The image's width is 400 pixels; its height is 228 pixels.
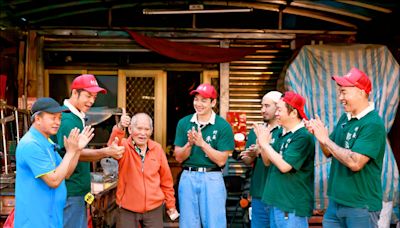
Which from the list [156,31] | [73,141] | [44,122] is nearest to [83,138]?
[73,141]

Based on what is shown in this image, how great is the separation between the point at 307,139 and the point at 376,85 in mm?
3192

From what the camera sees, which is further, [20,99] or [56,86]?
[56,86]

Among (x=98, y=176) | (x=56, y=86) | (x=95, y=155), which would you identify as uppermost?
(x=56, y=86)

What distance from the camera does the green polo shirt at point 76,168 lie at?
15.8 feet

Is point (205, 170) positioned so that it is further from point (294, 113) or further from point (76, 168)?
point (76, 168)

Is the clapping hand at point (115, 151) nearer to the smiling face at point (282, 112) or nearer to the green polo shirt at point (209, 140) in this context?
the green polo shirt at point (209, 140)

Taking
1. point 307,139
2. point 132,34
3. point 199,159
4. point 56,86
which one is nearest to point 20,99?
point 56,86

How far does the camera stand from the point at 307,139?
5.00 meters

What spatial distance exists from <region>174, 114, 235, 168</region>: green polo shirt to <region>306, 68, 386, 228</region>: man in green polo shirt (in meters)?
1.35

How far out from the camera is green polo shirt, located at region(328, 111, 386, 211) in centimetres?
450

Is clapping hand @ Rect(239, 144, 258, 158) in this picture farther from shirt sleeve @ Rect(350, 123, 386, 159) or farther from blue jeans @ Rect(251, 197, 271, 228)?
shirt sleeve @ Rect(350, 123, 386, 159)

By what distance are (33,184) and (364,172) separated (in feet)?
9.28

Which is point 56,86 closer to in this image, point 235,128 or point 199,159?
point 235,128

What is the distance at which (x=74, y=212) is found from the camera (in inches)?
194
